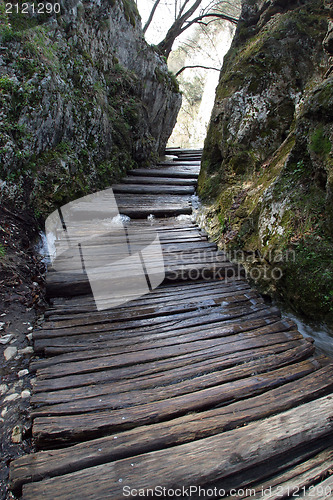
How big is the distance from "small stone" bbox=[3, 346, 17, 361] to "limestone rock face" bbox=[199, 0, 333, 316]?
128 inches

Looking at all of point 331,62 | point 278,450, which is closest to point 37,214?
point 278,450

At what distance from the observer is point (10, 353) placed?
282 cm

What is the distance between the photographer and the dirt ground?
213 cm

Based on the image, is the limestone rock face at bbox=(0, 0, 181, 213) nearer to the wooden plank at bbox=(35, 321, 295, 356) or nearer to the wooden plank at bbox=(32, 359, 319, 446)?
the wooden plank at bbox=(35, 321, 295, 356)

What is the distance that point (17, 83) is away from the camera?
15.1 feet

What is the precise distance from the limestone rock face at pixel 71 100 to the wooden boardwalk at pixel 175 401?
6.65 ft

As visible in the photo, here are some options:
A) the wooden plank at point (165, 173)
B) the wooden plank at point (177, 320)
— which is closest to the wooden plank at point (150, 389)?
the wooden plank at point (177, 320)

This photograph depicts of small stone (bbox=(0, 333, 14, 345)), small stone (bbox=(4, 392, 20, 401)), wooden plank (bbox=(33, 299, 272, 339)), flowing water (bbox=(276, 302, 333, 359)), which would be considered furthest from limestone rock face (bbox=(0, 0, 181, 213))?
flowing water (bbox=(276, 302, 333, 359))

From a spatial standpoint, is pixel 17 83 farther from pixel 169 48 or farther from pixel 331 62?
pixel 169 48

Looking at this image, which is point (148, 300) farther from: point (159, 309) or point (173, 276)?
point (173, 276)

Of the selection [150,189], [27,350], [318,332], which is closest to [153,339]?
[27,350]

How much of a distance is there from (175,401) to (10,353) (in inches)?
65.2

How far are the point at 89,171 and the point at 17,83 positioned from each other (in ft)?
8.20

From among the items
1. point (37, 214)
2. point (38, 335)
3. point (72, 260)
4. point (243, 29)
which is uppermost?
point (243, 29)
